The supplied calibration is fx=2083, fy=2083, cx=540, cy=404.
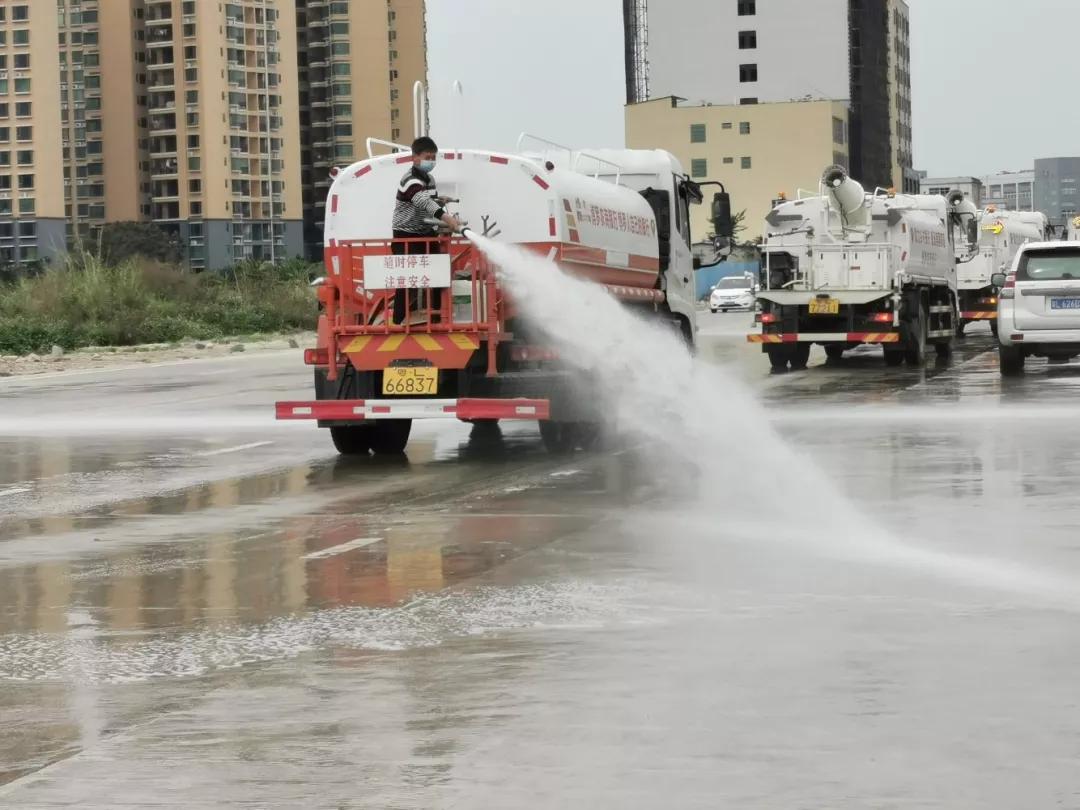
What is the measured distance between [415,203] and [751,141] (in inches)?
5461

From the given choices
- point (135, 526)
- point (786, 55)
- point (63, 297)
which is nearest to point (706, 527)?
point (135, 526)

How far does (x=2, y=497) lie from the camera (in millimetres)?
15414

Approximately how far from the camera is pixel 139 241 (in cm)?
15500

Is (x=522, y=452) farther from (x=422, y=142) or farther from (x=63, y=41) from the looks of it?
(x=63, y=41)

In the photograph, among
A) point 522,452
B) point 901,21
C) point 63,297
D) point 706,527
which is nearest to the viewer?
point 706,527

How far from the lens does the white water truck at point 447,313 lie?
56.7ft

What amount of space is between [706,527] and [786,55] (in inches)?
5747

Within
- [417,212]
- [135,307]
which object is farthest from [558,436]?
[135,307]

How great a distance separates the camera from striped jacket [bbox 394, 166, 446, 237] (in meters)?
17.2

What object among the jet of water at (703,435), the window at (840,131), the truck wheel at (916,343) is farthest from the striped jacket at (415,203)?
the window at (840,131)

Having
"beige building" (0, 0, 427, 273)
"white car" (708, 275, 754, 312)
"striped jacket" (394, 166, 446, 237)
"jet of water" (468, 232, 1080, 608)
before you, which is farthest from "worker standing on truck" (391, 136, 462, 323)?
"beige building" (0, 0, 427, 273)

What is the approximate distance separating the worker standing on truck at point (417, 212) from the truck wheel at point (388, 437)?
64.2 inches

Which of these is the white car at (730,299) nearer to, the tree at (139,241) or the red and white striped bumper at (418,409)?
the red and white striped bumper at (418,409)

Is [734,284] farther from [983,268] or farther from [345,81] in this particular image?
[345,81]
